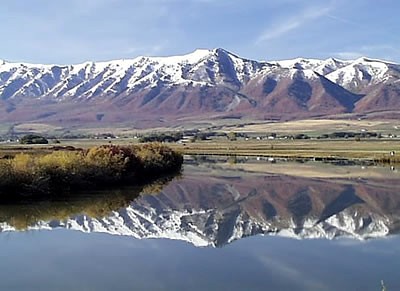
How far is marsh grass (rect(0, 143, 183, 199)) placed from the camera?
36469 mm

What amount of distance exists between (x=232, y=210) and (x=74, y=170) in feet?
35.6

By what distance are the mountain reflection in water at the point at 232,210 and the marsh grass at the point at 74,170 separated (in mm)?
1879

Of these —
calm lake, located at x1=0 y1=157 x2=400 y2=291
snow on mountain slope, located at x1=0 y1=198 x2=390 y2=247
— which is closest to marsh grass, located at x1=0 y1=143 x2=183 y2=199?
calm lake, located at x1=0 y1=157 x2=400 y2=291

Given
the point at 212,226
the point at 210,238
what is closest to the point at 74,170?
the point at 212,226

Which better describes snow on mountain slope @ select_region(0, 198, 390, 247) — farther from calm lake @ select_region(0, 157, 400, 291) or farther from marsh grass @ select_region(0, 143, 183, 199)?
marsh grass @ select_region(0, 143, 183, 199)

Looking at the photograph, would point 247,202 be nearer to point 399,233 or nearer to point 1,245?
point 399,233

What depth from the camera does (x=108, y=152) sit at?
4656 cm

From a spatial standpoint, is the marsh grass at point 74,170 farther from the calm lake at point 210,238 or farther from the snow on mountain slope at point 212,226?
the snow on mountain slope at point 212,226

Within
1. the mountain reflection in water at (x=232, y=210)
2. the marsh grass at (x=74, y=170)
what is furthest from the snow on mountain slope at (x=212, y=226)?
the marsh grass at (x=74, y=170)

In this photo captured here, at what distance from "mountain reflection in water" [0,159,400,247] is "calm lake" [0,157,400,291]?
6 centimetres

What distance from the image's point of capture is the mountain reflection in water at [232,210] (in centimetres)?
2933

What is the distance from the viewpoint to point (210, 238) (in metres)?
27.3

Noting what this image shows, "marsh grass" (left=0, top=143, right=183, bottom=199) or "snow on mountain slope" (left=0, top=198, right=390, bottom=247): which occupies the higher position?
"marsh grass" (left=0, top=143, right=183, bottom=199)

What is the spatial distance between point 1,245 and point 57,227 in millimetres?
4814
